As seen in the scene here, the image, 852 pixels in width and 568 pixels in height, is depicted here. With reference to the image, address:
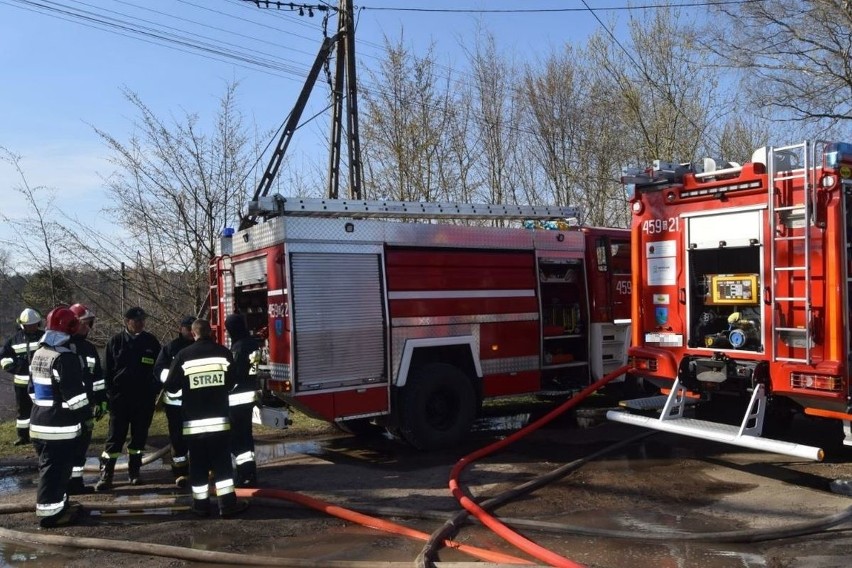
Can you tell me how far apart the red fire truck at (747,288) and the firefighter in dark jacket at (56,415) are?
492cm

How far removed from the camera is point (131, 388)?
6.99 m

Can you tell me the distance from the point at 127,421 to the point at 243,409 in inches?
53.5

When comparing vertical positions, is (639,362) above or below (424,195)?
below

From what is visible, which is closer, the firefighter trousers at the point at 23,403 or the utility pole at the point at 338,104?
the firefighter trousers at the point at 23,403

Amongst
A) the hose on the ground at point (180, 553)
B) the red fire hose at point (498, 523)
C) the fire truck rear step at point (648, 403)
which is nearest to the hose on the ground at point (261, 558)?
the hose on the ground at point (180, 553)

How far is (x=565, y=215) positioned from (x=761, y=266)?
140 inches

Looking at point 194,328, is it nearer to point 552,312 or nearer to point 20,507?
point 20,507

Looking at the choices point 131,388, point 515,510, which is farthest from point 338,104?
point 515,510

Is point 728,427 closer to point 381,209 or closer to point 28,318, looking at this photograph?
point 381,209

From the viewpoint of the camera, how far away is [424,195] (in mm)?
16203

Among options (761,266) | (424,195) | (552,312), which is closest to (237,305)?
(552,312)

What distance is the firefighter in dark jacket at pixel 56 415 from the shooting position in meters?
5.54

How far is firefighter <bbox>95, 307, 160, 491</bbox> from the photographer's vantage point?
22.7 ft

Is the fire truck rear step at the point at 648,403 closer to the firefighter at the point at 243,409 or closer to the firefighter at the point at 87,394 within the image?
the firefighter at the point at 243,409
